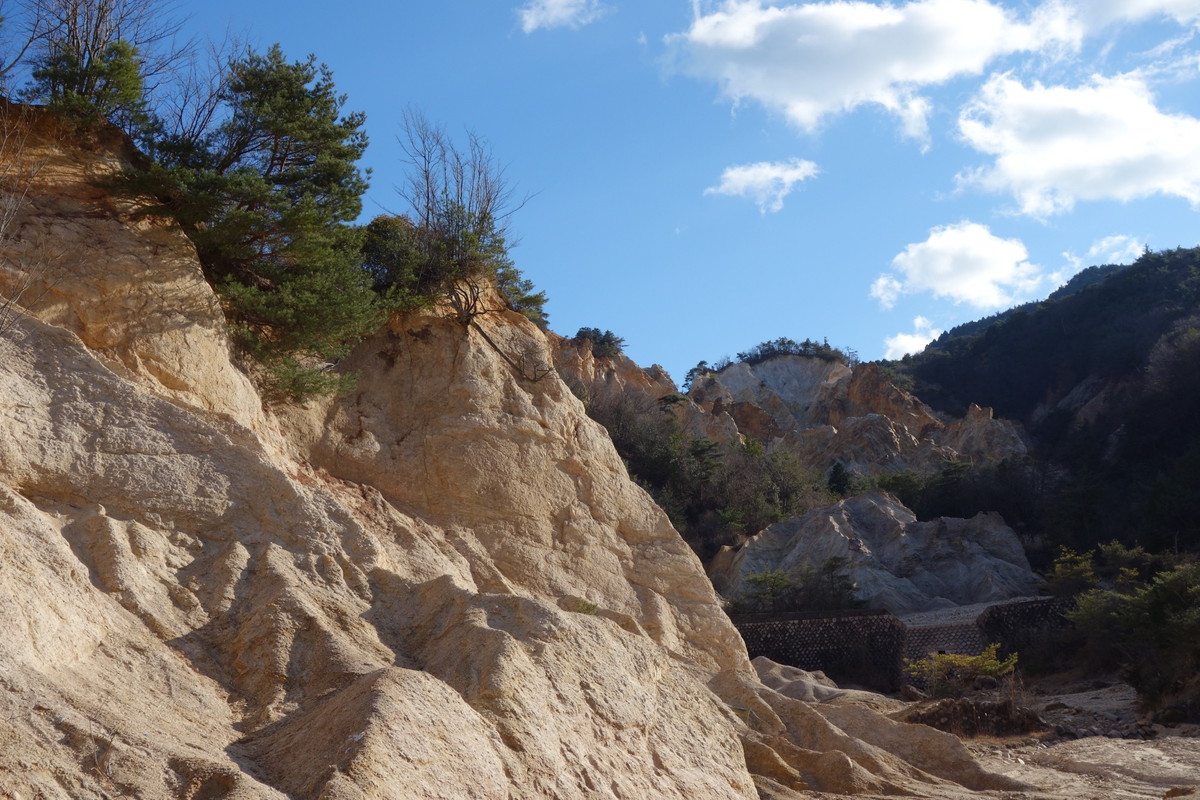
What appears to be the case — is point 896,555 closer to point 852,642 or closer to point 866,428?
point 852,642

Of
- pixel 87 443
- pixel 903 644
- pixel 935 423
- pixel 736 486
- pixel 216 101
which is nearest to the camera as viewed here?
pixel 87 443

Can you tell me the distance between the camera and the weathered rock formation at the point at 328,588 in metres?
5.49

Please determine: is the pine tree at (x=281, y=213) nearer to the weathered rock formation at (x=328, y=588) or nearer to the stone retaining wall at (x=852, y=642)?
the weathered rock formation at (x=328, y=588)

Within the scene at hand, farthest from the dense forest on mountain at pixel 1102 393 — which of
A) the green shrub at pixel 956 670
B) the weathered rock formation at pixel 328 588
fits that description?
the weathered rock formation at pixel 328 588

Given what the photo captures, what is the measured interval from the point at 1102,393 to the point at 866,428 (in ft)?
34.6

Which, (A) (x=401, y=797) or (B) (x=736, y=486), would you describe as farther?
(B) (x=736, y=486)

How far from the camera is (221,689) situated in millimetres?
6387

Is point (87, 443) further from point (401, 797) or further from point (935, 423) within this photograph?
point (935, 423)

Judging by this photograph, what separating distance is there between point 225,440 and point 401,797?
161 inches

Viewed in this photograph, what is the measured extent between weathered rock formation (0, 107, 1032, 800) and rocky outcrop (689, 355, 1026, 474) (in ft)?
90.2

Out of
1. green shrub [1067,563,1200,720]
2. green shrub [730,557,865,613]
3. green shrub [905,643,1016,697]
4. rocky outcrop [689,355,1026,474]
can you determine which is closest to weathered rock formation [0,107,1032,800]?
Result: green shrub [905,643,1016,697]

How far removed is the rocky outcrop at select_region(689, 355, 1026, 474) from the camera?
137 ft

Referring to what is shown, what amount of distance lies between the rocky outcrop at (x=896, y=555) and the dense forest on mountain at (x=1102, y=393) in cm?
323

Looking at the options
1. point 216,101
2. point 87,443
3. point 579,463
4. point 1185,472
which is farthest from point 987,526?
point 87,443
